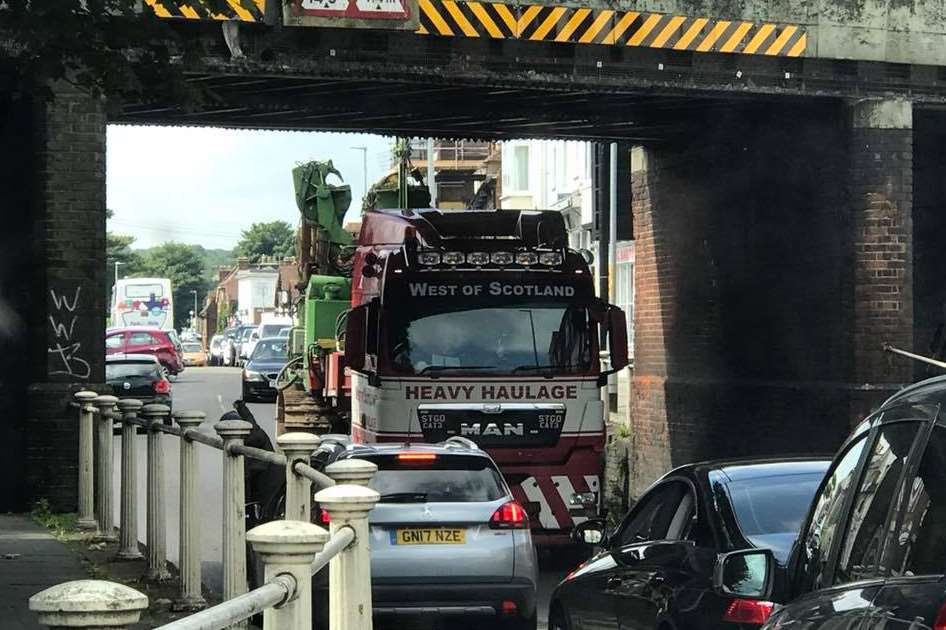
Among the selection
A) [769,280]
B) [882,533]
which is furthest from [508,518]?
[769,280]

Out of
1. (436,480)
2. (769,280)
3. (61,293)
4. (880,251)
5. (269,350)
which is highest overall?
(880,251)

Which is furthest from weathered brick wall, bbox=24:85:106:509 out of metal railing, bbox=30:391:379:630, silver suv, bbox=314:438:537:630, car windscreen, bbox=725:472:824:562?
car windscreen, bbox=725:472:824:562

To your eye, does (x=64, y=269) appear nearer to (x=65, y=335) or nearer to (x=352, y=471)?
(x=65, y=335)

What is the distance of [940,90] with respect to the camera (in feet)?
64.6

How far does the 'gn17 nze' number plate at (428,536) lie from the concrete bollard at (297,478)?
179 cm

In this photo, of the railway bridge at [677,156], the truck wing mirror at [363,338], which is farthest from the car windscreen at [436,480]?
the truck wing mirror at [363,338]

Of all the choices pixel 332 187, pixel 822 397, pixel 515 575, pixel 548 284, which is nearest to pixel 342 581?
pixel 515 575

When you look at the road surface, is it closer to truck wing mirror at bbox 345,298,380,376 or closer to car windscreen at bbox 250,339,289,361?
car windscreen at bbox 250,339,289,361

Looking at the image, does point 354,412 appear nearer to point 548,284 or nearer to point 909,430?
point 548,284

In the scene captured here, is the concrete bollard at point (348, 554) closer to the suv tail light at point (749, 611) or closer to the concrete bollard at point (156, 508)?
the suv tail light at point (749, 611)

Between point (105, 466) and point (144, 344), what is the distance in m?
33.9

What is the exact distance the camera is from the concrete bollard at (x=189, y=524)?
443 inches

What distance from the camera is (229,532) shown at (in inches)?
412

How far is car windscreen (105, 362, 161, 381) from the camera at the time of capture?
33531 millimetres
